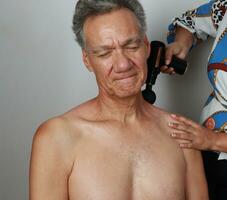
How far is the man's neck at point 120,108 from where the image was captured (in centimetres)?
143

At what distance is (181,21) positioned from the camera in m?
1.83

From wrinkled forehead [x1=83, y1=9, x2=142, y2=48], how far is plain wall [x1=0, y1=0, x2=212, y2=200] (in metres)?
0.74

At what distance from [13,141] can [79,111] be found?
30.7 inches

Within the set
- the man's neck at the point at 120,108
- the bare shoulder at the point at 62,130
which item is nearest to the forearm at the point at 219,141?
Answer: the man's neck at the point at 120,108

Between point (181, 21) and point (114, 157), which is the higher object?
point (181, 21)

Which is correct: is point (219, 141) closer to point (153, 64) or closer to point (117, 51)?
point (153, 64)

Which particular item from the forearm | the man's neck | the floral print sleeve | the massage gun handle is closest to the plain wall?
the floral print sleeve

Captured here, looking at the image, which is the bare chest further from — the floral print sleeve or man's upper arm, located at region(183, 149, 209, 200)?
the floral print sleeve

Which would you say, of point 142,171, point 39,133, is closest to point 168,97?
point 142,171

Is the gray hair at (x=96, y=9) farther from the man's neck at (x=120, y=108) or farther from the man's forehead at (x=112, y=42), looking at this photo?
the man's neck at (x=120, y=108)

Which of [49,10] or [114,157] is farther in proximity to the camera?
[49,10]

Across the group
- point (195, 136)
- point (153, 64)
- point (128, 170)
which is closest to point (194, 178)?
point (195, 136)

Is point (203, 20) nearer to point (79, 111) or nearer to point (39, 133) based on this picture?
point (79, 111)

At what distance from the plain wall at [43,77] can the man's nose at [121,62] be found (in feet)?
2.57
